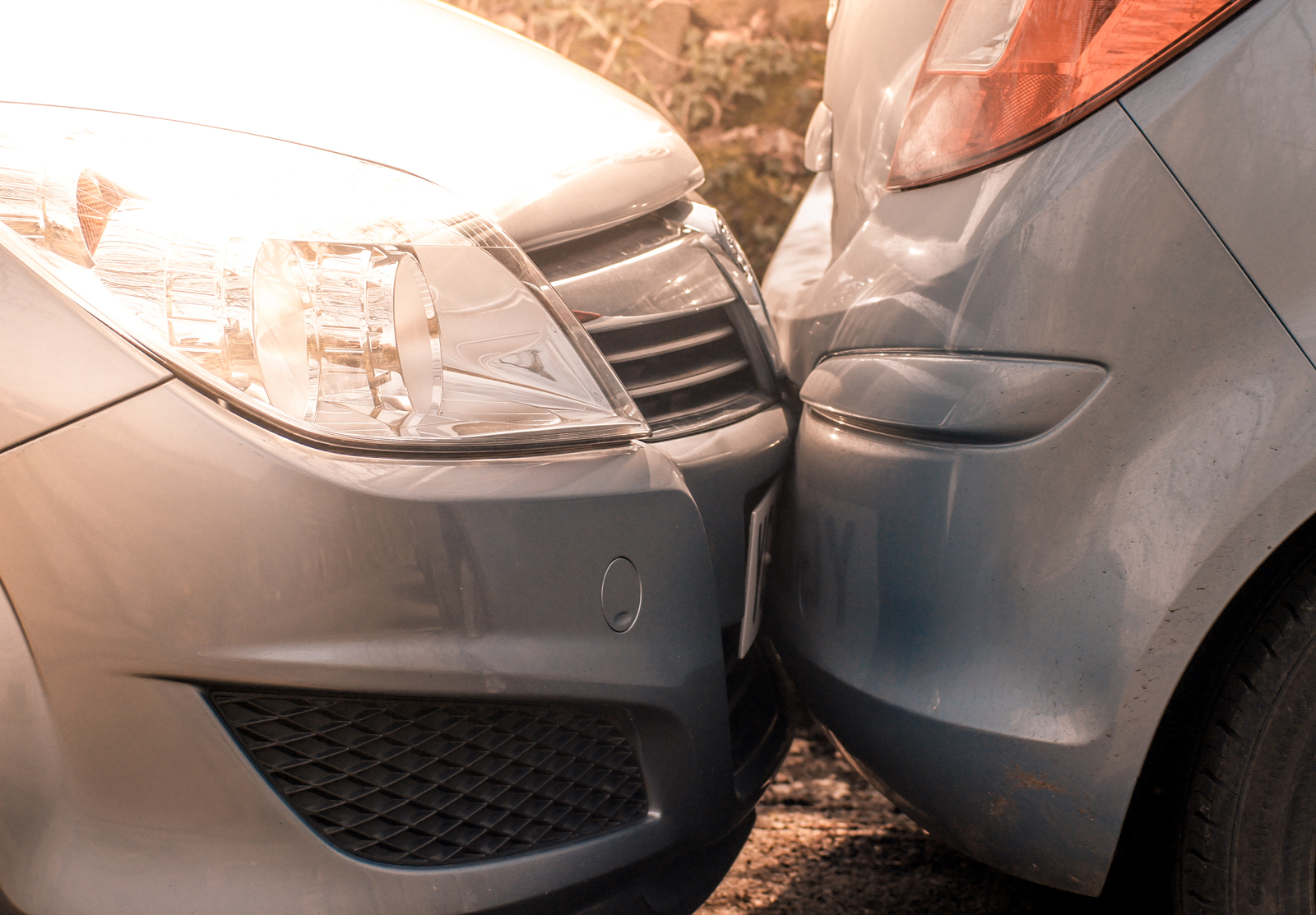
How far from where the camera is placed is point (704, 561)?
1167 mm

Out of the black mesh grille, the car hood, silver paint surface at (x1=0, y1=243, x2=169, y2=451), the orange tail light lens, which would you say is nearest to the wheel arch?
the orange tail light lens

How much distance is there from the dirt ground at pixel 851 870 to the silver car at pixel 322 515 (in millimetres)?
460

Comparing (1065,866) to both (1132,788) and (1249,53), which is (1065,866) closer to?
(1132,788)

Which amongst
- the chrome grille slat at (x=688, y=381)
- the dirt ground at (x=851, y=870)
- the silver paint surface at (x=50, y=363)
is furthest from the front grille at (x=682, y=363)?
the dirt ground at (x=851, y=870)

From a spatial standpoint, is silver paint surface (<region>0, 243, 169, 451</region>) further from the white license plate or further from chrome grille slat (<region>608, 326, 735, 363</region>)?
the white license plate

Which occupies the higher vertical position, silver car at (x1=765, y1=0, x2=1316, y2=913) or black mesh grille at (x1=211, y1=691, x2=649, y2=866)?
silver car at (x1=765, y1=0, x2=1316, y2=913)

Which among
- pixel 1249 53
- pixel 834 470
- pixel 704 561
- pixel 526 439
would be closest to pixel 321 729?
pixel 526 439

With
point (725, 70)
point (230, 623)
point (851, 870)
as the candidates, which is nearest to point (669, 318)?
point (230, 623)

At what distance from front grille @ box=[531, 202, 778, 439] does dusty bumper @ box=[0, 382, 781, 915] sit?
0.28 meters

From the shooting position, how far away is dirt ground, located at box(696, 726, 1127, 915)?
1.61 metres

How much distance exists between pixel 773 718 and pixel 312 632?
0.76 metres

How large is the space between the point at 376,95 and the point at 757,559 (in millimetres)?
759

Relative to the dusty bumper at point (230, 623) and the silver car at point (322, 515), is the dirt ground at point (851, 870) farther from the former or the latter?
the dusty bumper at point (230, 623)

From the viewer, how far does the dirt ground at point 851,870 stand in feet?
5.27
